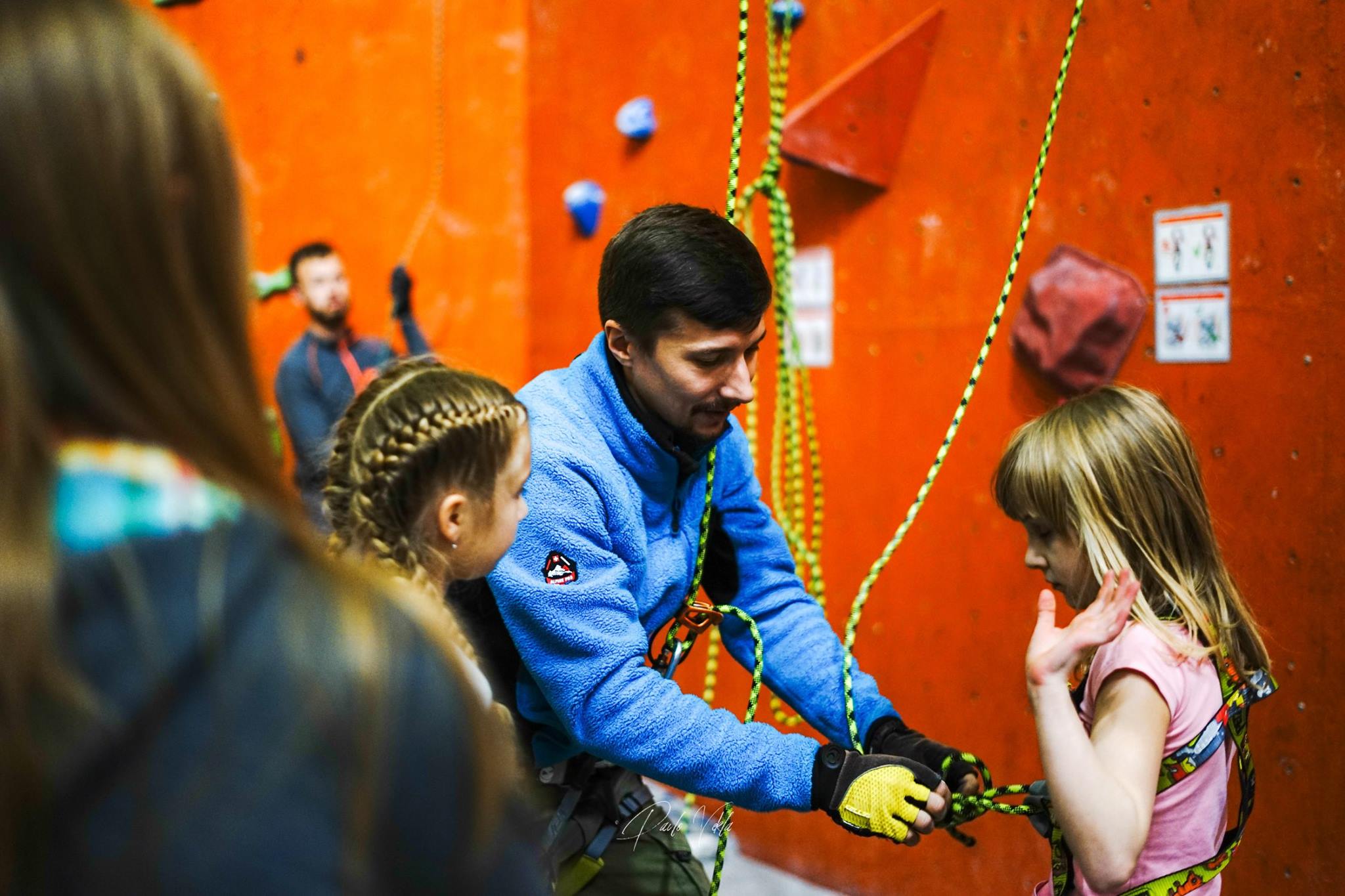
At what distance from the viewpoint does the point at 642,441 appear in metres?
1.59

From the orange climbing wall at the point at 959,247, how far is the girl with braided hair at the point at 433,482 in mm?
370

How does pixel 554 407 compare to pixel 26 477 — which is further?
pixel 554 407

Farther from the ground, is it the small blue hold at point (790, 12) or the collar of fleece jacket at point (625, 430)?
the small blue hold at point (790, 12)

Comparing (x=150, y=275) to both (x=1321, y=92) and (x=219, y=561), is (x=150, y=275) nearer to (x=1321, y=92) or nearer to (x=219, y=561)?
(x=219, y=561)

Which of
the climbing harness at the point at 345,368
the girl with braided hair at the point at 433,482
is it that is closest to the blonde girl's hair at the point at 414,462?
the girl with braided hair at the point at 433,482

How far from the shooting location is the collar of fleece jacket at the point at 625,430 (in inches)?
62.6

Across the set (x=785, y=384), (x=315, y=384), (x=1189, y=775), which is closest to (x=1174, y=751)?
(x=1189, y=775)

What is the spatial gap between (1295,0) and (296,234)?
3.89 m

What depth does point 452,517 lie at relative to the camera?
1.37m

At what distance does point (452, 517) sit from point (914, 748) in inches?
26.8

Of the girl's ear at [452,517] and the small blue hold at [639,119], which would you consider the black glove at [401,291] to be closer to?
the small blue hold at [639,119]

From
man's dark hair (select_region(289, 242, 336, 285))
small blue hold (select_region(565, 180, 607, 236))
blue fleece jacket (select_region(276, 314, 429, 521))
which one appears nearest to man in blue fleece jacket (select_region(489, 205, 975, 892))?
small blue hold (select_region(565, 180, 607, 236))

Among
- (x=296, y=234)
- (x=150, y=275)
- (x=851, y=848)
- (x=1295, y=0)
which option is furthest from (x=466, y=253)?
(x=150, y=275)

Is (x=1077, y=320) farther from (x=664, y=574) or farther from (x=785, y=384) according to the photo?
(x=664, y=574)
